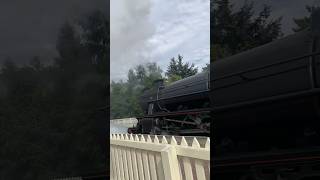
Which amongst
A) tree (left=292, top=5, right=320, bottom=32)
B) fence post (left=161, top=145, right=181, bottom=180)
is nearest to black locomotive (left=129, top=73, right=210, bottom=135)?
fence post (left=161, top=145, right=181, bottom=180)

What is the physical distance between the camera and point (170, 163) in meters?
2.48

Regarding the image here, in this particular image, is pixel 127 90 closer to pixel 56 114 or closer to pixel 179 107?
pixel 56 114

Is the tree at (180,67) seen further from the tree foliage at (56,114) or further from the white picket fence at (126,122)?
the tree foliage at (56,114)

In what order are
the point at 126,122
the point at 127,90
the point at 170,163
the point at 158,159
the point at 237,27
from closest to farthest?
the point at 237,27 → the point at 170,163 → the point at 158,159 → the point at 127,90 → the point at 126,122

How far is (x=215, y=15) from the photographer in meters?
1.62

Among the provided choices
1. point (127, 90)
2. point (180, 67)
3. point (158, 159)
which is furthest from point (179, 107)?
point (158, 159)

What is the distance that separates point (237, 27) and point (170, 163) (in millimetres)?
1137

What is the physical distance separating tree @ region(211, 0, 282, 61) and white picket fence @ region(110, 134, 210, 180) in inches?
31.5

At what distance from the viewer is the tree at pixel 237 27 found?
1.60m

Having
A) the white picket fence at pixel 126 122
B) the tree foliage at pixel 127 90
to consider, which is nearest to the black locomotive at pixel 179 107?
the white picket fence at pixel 126 122

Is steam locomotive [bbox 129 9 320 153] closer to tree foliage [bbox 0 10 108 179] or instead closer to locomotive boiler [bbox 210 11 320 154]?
locomotive boiler [bbox 210 11 320 154]

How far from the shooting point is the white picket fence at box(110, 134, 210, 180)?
2.39 m

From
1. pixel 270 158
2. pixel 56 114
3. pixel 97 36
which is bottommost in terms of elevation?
pixel 270 158

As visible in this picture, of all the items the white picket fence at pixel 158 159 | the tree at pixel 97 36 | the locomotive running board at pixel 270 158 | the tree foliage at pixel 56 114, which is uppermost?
the tree at pixel 97 36
